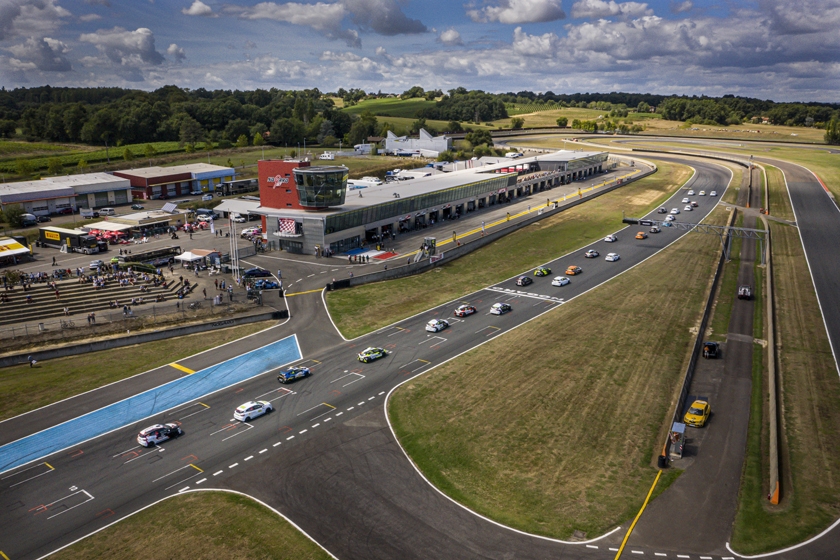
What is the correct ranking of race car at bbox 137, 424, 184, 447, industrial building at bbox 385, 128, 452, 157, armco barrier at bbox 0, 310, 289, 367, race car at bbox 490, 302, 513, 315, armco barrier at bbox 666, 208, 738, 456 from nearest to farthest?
1. race car at bbox 137, 424, 184, 447
2. armco barrier at bbox 666, 208, 738, 456
3. armco barrier at bbox 0, 310, 289, 367
4. race car at bbox 490, 302, 513, 315
5. industrial building at bbox 385, 128, 452, 157

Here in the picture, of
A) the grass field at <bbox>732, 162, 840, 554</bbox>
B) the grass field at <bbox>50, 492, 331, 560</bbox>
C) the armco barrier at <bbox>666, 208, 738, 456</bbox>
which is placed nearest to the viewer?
the grass field at <bbox>50, 492, 331, 560</bbox>

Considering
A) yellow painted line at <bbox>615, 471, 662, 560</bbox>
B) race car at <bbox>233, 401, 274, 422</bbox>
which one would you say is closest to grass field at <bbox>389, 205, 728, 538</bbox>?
yellow painted line at <bbox>615, 471, 662, 560</bbox>

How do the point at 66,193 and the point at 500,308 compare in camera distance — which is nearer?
the point at 500,308

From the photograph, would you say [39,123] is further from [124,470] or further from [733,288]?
[733,288]

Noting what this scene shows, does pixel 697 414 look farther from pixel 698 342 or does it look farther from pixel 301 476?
pixel 301 476

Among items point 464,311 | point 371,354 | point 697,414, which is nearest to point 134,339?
point 371,354

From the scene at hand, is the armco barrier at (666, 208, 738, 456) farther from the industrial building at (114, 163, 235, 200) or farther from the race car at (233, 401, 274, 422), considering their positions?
the industrial building at (114, 163, 235, 200)

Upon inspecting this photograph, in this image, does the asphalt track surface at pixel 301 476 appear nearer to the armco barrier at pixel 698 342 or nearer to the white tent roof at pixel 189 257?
the armco barrier at pixel 698 342

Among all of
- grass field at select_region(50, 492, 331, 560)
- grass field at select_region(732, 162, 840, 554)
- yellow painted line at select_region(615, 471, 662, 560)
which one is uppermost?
grass field at select_region(732, 162, 840, 554)
